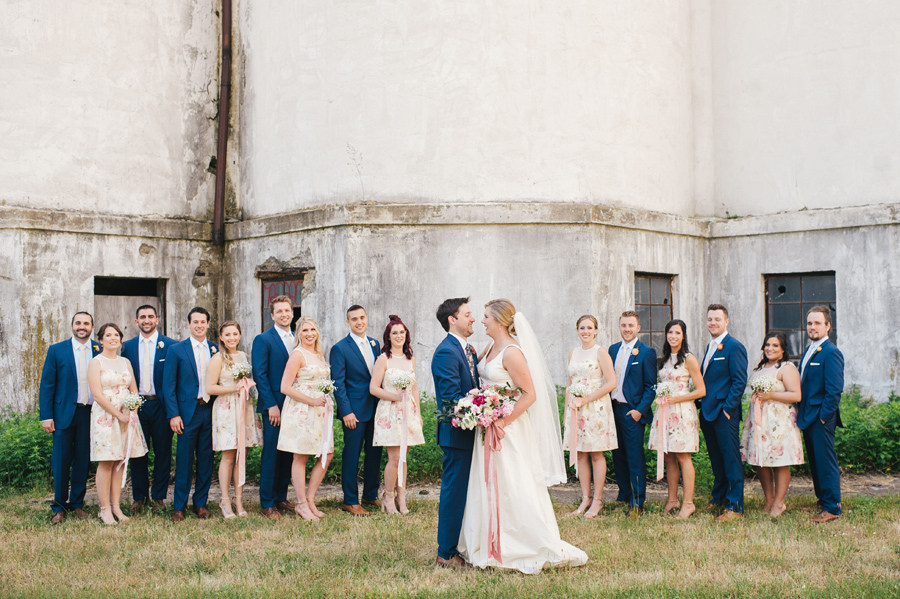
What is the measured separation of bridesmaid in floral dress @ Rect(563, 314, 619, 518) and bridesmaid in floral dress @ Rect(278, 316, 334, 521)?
2259mm

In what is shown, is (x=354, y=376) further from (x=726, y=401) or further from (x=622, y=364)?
(x=726, y=401)

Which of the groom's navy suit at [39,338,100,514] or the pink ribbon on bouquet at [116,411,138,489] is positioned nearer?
the pink ribbon on bouquet at [116,411,138,489]

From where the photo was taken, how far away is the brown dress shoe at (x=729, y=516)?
761 cm

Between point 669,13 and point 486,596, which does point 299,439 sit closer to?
point 486,596

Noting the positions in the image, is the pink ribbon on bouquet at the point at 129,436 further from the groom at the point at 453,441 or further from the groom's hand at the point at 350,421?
the groom at the point at 453,441

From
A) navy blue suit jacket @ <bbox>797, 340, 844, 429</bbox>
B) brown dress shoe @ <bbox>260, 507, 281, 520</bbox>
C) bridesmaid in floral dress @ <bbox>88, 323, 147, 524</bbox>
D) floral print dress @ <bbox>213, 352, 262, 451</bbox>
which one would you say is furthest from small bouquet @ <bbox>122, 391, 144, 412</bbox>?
navy blue suit jacket @ <bbox>797, 340, 844, 429</bbox>

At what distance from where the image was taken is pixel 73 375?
8.06m

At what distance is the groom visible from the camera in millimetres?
6262

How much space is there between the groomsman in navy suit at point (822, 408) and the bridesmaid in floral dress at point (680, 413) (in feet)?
2.95

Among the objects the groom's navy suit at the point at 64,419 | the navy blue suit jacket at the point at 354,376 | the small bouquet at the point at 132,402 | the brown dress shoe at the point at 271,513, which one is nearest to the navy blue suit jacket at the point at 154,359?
the small bouquet at the point at 132,402

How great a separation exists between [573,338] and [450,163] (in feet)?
9.41

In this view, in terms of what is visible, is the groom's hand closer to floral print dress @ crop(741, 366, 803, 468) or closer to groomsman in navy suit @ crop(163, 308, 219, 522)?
groomsman in navy suit @ crop(163, 308, 219, 522)

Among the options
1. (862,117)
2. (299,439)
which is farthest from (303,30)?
(862,117)

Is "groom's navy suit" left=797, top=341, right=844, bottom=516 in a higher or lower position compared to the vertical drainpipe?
lower
